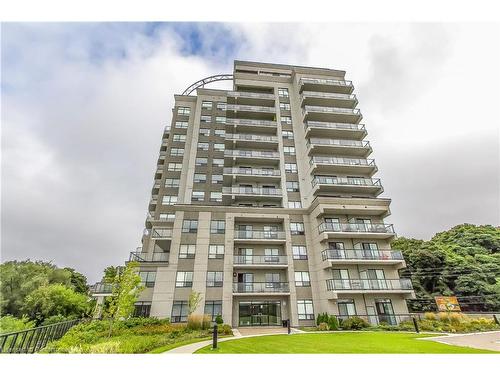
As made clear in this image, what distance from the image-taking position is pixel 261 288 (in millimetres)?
22453

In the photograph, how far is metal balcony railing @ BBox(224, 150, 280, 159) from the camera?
97.4 feet

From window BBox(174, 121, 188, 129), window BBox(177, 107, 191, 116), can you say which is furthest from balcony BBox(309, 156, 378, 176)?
window BBox(177, 107, 191, 116)

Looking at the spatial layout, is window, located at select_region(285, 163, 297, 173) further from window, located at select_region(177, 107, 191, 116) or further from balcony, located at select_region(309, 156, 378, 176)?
window, located at select_region(177, 107, 191, 116)

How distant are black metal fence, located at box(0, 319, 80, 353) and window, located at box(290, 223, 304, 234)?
1974 cm

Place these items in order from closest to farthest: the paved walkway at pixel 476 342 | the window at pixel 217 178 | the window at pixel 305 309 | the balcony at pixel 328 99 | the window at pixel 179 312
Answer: the paved walkway at pixel 476 342 < the window at pixel 179 312 < the window at pixel 305 309 < the window at pixel 217 178 < the balcony at pixel 328 99

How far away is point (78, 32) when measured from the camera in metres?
8.45

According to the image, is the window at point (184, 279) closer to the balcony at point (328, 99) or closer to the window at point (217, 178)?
the window at point (217, 178)

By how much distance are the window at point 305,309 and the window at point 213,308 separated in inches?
285

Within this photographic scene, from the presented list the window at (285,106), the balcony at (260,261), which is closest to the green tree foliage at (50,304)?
the balcony at (260,261)

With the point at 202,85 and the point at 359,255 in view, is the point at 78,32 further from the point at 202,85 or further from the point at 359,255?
the point at 202,85

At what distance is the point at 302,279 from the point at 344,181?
11.7m

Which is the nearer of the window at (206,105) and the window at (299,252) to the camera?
the window at (299,252)

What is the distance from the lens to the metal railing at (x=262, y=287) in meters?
22.2

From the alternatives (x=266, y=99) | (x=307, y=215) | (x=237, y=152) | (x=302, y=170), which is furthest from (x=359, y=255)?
(x=266, y=99)
